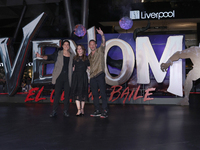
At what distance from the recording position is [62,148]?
2.88 meters

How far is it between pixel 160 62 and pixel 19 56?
15.2ft

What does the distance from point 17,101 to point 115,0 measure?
1025cm

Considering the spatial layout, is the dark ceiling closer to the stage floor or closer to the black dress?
the black dress

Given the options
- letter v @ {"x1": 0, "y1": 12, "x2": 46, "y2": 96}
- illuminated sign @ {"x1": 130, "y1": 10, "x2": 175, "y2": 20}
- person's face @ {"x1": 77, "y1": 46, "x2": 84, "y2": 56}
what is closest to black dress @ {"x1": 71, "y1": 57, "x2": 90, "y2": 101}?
person's face @ {"x1": 77, "y1": 46, "x2": 84, "y2": 56}

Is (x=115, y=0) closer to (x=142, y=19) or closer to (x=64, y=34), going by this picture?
(x=142, y=19)

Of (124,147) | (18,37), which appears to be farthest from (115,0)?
(124,147)

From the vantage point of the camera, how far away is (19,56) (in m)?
8.80

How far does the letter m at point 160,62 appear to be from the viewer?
7969mm

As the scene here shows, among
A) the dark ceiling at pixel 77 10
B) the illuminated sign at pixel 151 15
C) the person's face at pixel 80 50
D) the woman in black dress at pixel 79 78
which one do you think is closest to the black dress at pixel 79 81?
the woman in black dress at pixel 79 78

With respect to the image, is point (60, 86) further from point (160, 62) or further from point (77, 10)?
point (77, 10)

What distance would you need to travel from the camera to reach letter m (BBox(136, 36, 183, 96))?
314 inches

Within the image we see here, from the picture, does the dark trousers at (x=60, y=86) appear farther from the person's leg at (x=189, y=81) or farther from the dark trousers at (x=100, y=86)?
the person's leg at (x=189, y=81)

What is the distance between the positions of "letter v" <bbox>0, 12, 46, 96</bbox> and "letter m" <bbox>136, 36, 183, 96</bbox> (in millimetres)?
3464

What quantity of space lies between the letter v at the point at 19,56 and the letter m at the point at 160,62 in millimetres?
3464
